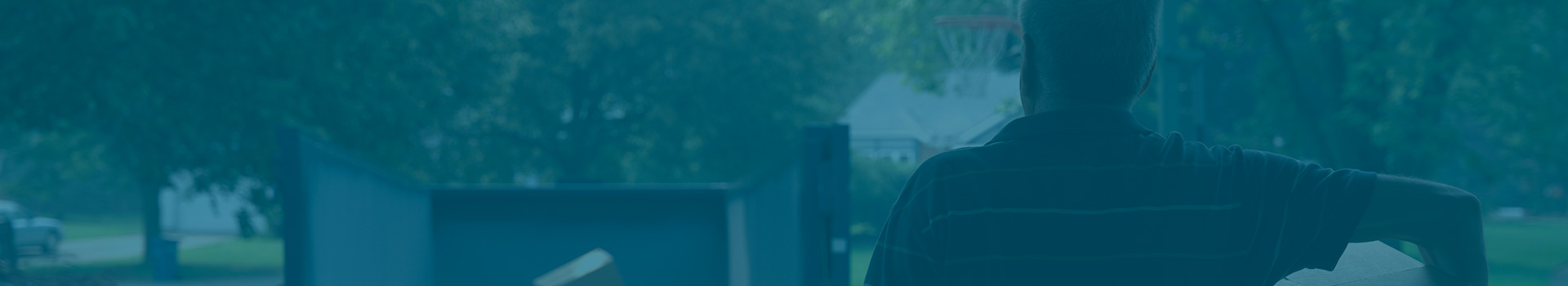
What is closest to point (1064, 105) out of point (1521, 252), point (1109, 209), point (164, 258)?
point (1109, 209)

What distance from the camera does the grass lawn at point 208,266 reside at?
1748 cm

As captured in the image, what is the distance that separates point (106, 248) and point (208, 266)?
7.43 meters

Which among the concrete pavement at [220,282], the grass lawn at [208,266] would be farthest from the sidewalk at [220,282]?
the grass lawn at [208,266]

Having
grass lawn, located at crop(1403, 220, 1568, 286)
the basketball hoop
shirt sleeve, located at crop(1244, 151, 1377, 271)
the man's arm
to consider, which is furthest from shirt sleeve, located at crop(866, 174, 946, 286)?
grass lawn, located at crop(1403, 220, 1568, 286)

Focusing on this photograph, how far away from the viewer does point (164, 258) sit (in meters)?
16.1

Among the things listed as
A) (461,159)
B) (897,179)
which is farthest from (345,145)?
(897,179)

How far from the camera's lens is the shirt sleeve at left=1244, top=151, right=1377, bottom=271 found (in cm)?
128

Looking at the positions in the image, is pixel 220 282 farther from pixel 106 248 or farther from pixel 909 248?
pixel 909 248

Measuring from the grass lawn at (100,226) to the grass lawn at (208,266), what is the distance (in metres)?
6.46

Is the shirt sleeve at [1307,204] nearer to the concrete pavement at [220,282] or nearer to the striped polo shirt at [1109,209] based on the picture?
the striped polo shirt at [1109,209]

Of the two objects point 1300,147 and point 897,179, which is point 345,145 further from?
point 1300,147

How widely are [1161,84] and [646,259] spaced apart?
10.8 ft

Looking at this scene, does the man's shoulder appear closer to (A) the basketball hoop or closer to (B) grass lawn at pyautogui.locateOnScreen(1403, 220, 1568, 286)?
(A) the basketball hoop

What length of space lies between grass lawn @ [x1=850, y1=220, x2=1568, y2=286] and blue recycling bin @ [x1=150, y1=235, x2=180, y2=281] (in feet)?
31.4
